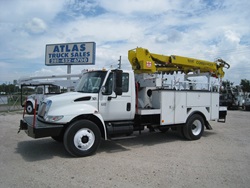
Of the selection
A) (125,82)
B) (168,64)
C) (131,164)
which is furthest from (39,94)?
(131,164)

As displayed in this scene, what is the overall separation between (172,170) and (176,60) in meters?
5.27

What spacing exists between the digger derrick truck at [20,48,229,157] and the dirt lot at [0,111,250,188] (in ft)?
1.92

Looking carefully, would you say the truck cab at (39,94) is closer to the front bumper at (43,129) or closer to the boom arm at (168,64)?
the boom arm at (168,64)

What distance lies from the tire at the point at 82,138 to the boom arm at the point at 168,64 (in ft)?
9.92

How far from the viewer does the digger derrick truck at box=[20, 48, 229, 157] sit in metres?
6.36

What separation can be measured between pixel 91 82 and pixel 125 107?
128 cm

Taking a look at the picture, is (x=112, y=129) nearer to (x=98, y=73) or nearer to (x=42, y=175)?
(x=98, y=73)

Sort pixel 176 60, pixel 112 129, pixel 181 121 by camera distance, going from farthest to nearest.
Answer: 1. pixel 176 60
2. pixel 181 121
3. pixel 112 129

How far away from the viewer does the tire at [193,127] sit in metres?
8.73

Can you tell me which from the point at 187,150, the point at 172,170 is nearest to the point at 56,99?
the point at 172,170

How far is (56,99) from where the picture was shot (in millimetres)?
6500

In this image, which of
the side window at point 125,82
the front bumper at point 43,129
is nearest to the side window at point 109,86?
the side window at point 125,82

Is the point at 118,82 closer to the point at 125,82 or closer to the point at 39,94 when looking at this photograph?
the point at 125,82

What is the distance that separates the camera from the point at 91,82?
7242 mm
